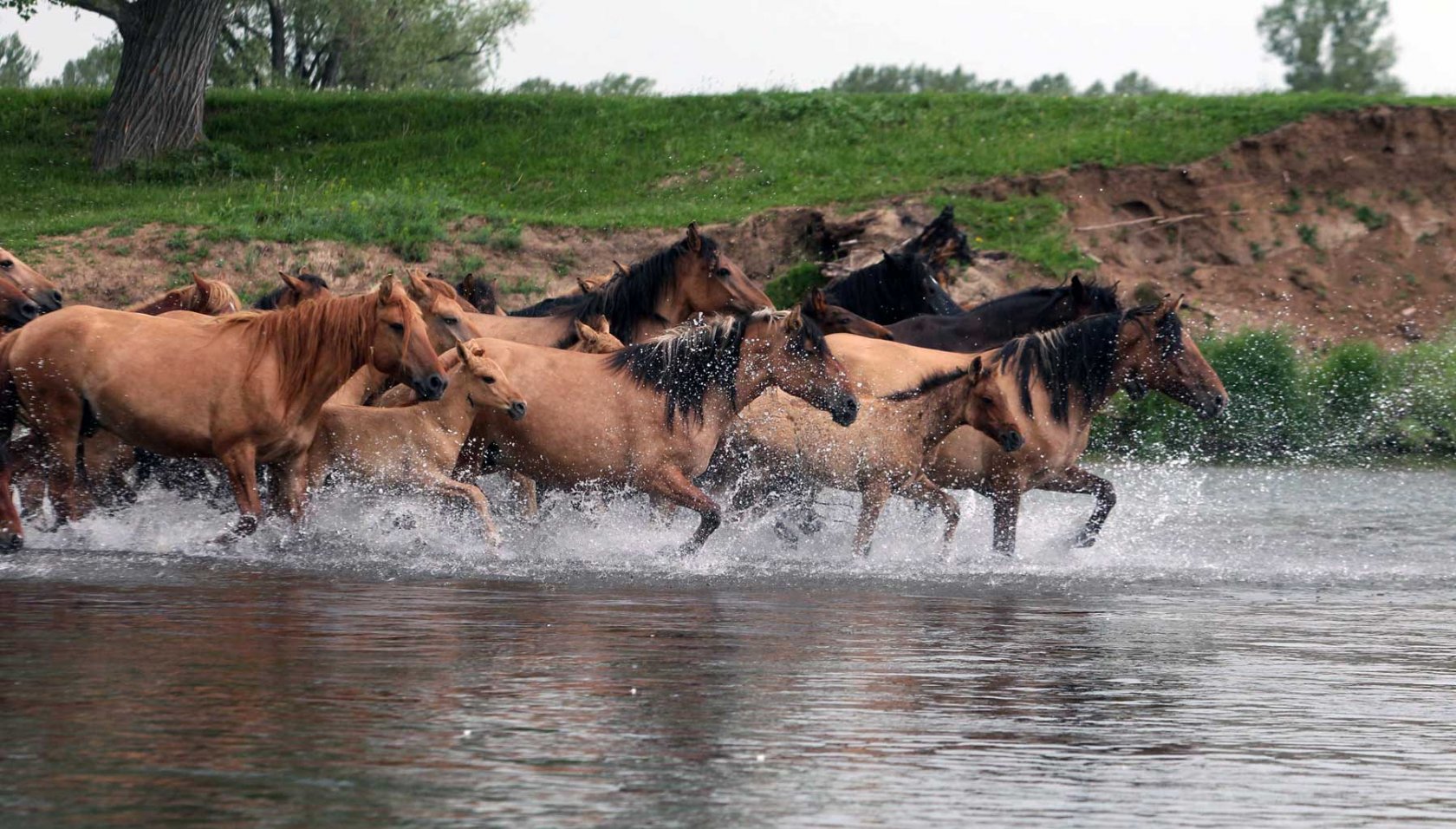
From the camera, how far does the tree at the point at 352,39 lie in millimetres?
48188

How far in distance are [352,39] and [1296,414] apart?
31875 millimetres

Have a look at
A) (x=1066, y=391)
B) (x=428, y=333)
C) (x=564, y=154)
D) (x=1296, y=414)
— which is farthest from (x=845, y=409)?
(x=564, y=154)

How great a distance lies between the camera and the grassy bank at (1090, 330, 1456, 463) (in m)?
21.4

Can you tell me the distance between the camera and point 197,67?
30766 mm

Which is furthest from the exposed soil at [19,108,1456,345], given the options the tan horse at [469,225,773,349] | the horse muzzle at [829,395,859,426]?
the horse muzzle at [829,395,859,426]

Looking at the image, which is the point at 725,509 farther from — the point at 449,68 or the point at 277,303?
the point at 449,68

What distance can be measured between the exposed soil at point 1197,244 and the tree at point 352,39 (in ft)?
74.9

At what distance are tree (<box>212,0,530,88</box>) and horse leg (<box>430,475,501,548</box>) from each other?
37185mm

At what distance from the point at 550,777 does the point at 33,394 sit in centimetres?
688

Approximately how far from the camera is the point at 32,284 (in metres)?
13.5

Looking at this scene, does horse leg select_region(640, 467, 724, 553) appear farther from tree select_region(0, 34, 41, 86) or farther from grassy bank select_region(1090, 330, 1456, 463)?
tree select_region(0, 34, 41, 86)

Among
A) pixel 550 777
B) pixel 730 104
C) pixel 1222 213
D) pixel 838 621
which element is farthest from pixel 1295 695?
pixel 730 104

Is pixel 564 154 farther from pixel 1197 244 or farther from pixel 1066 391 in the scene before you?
pixel 1066 391

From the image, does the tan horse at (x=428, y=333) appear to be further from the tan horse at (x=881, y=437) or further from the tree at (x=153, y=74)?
the tree at (x=153, y=74)
